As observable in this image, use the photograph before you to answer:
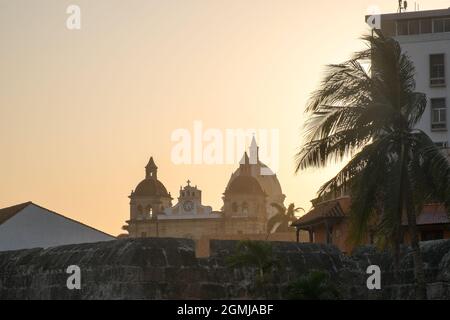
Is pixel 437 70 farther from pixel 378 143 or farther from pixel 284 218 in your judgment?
pixel 284 218

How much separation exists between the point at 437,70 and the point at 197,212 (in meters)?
73.7

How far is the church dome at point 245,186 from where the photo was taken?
128m

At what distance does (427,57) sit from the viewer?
5712 cm

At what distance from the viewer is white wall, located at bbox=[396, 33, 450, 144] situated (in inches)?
2224

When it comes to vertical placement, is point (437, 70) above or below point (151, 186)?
below

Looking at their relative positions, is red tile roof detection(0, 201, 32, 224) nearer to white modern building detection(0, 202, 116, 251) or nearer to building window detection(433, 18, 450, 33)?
white modern building detection(0, 202, 116, 251)

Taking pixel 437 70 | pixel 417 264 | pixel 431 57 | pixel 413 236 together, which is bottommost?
pixel 417 264

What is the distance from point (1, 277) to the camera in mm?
29250

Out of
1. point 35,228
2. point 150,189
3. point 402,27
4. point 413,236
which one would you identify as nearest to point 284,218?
point 402,27

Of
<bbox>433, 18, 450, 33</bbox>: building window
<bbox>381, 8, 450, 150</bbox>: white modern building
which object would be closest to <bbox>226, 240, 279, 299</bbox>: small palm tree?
<bbox>381, 8, 450, 150</bbox>: white modern building

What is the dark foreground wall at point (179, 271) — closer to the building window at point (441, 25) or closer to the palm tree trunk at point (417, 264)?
the palm tree trunk at point (417, 264)

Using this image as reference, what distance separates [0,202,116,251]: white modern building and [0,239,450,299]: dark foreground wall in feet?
45.1

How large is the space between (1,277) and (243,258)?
677 cm

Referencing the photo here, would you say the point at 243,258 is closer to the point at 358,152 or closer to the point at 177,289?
the point at 177,289
